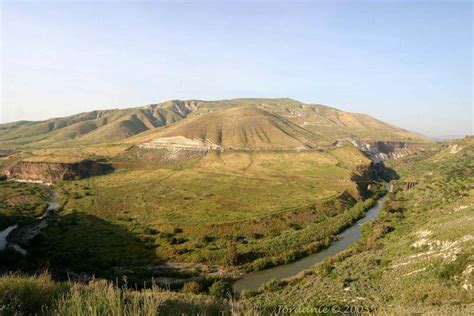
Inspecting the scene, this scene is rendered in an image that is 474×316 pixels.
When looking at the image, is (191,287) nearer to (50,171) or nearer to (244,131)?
(50,171)

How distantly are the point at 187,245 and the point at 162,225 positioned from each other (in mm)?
10436

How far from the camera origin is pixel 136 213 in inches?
2516

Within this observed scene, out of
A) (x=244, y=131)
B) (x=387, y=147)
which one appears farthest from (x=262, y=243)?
(x=387, y=147)

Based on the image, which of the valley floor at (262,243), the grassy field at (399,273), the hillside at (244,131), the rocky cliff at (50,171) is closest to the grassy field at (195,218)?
the valley floor at (262,243)

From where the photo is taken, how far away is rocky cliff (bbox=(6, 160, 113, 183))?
98000 millimetres

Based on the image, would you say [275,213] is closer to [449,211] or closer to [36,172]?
[449,211]

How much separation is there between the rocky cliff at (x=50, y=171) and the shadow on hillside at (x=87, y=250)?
4446 centimetres

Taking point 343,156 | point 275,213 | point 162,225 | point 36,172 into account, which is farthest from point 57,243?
point 343,156

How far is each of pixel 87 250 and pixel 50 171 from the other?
214 ft

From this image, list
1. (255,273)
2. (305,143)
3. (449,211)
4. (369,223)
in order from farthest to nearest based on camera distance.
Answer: (305,143), (369,223), (449,211), (255,273)

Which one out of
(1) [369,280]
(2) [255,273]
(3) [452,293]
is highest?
(3) [452,293]

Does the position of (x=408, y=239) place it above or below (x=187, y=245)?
above

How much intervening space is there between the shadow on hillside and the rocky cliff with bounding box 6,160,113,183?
44.5 metres

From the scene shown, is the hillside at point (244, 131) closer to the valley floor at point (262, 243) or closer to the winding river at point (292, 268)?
the valley floor at point (262, 243)
